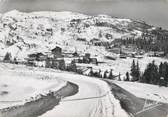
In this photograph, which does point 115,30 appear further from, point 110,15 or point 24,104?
point 24,104

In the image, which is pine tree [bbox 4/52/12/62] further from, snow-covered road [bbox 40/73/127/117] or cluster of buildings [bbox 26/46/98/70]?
snow-covered road [bbox 40/73/127/117]

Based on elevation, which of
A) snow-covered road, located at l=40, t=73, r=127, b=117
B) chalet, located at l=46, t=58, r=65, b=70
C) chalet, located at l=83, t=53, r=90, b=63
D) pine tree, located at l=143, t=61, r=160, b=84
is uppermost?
chalet, located at l=83, t=53, r=90, b=63

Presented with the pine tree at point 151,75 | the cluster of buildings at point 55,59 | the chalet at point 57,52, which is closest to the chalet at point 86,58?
the cluster of buildings at point 55,59

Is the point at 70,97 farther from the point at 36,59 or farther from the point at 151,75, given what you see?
the point at 151,75

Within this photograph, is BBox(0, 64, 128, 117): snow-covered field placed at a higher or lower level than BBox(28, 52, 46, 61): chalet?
lower

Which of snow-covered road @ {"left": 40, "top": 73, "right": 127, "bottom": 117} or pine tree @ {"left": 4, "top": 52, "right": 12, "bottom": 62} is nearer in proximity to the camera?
snow-covered road @ {"left": 40, "top": 73, "right": 127, "bottom": 117}

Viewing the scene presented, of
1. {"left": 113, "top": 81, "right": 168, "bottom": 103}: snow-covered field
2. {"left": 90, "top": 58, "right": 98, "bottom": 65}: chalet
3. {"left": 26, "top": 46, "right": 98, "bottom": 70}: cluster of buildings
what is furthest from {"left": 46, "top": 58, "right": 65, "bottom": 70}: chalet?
{"left": 113, "top": 81, "right": 168, "bottom": 103}: snow-covered field

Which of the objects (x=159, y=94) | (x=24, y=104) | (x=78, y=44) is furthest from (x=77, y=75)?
(x=159, y=94)
